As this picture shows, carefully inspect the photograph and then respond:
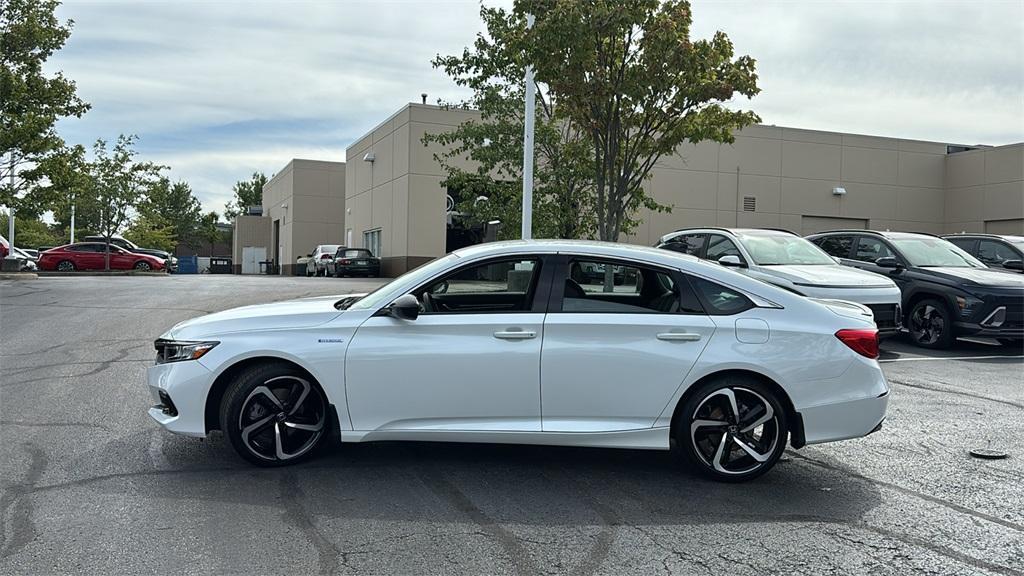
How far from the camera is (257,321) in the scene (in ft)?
17.4

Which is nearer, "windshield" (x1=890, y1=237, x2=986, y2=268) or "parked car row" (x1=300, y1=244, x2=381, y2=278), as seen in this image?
"windshield" (x1=890, y1=237, x2=986, y2=268)

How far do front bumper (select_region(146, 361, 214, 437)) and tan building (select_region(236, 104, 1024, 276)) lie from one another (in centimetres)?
2716

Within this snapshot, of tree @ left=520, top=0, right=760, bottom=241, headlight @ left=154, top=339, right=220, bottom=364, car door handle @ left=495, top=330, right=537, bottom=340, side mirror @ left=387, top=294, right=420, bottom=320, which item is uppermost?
tree @ left=520, top=0, right=760, bottom=241

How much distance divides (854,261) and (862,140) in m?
26.4

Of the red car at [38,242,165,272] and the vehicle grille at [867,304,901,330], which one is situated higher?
the red car at [38,242,165,272]

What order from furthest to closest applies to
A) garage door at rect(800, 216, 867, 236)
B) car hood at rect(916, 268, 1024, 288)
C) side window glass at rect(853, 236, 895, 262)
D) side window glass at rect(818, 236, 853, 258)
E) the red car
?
garage door at rect(800, 216, 867, 236)
the red car
side window glass at rect(818, 236, 853, 258)
side window glass at rect(853, 236, 895, 262)
car hood at rect(916, 268, 1024, 288)

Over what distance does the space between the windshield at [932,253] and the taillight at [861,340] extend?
25.6 feet

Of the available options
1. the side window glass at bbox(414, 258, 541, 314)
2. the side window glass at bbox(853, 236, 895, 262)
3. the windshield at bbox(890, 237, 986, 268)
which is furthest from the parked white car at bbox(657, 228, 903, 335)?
the side window glass at bbox(414, 258, 541, 314)

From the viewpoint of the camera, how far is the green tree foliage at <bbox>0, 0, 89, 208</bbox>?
80.2 feet

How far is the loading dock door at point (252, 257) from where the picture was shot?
Answer: 62.1 meters

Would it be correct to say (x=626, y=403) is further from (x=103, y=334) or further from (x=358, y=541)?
(x=103, y=334)

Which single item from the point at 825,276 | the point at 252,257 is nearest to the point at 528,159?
the point at 825,276

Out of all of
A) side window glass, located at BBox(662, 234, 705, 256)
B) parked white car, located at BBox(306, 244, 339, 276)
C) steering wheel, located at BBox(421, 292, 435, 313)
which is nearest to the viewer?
steering wheel, located at BBox(421, 292, 435, 313)

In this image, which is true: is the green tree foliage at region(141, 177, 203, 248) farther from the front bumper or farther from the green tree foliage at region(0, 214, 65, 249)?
the front bumper
